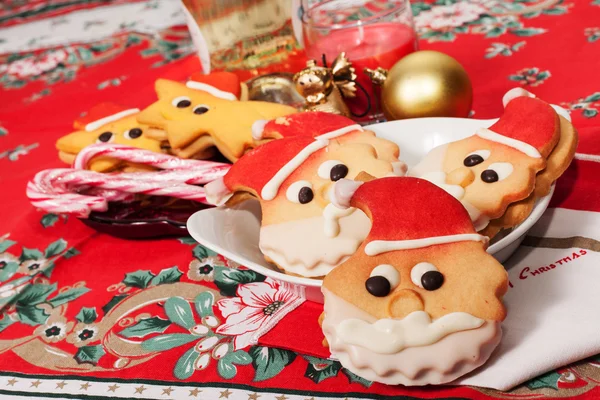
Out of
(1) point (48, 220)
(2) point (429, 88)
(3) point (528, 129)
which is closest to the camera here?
(3) point (528, 129)

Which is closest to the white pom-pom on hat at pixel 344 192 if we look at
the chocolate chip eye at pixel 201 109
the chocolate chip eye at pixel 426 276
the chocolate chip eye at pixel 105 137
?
the chocolate chip eye at pixel 426 276

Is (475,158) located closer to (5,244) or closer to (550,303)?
(550,303)

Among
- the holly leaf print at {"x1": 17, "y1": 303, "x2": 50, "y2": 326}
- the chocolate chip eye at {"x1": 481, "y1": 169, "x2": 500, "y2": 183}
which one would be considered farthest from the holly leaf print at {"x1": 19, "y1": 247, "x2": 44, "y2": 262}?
the chocolate chip eye at {"x1": 481, "y1": 169, "x2": 500, "y2": 183}

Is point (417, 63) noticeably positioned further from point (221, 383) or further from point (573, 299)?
point (221, 383)

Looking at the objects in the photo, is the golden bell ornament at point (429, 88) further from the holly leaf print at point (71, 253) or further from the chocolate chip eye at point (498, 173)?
the holly leaf print at point (71, 253)

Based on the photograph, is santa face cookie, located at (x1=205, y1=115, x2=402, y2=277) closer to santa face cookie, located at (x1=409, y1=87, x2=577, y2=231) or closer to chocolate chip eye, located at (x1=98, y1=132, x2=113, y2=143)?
santa face cookie, located at (x1=409, y1=87, x2=577, y2=231)

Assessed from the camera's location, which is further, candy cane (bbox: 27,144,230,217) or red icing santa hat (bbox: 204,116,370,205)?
candy cane (bbox: 27,144,230,217)

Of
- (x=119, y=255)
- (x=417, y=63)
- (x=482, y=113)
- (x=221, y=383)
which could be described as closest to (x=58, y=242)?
(x=119, y=255)

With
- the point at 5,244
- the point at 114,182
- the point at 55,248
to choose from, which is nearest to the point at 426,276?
the point at 114,182
